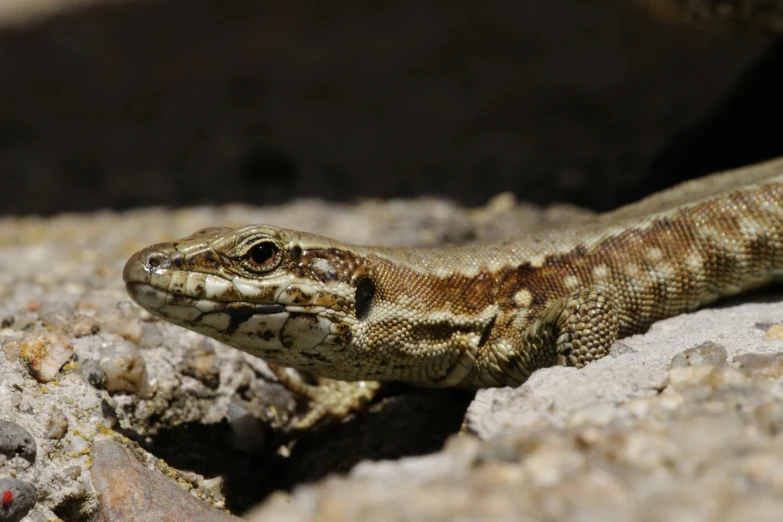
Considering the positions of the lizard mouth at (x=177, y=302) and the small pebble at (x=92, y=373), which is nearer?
Answer: the lizard mouth at (x=177, y=302)

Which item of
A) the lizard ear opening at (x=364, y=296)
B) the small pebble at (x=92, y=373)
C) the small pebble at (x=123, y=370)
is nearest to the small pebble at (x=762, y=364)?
the lizard ear opening at (x=364, y=296)

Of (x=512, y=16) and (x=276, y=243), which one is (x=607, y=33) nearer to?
(x=512, y=16)

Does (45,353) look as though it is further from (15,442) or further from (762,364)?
(762,364)

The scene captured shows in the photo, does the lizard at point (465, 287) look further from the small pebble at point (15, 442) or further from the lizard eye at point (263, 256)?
the small pebble at point (15, 442)

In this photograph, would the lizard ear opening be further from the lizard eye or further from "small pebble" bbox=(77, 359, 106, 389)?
"small pebble" bbox=(77, 359, 106, 389)

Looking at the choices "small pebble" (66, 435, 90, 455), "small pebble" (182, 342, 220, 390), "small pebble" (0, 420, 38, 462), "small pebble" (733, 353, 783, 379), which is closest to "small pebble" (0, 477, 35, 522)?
"small pebble" (0, 420, 38, 462)

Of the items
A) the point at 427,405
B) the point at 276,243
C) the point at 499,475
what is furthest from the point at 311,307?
the point at 499,475
